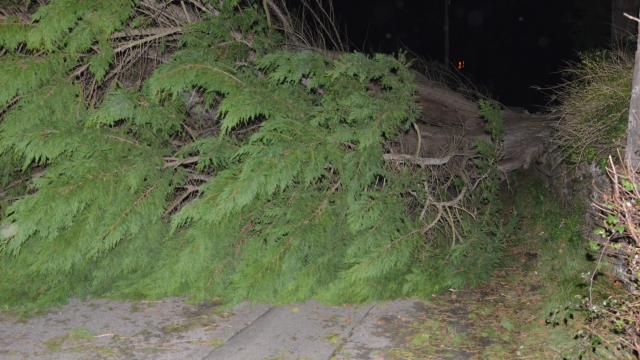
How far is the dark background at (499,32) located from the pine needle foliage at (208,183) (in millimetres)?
10509

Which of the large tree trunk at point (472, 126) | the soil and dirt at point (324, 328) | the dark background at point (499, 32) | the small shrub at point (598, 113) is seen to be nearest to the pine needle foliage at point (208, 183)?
the soil and dirt at point (324, 328)

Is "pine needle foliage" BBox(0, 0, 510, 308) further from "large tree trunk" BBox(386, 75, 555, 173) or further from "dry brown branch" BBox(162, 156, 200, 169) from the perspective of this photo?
"large tree trunk" BBox(386, 75, 555, 173)

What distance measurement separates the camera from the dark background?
55.4 ft

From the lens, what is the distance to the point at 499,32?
27719 mm

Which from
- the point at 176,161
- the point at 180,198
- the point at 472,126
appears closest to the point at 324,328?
the point at 180,198

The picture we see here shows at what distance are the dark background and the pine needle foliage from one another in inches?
414

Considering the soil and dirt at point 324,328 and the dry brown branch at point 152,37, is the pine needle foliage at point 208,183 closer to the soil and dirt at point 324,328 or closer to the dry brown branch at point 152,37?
the soil and dirt at point 324,328

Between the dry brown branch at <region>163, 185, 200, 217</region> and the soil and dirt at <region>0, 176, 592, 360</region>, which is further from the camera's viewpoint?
the dry brown branch at <region>163, 185, 200, 217</region>

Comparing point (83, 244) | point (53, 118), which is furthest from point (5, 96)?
point (83, 244)

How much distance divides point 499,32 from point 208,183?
81.0 ft

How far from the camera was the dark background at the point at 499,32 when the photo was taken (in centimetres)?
1689

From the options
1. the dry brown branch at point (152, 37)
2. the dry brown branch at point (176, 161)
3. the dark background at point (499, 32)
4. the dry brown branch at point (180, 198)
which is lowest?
→ the dry brown branch at point (180, 198)

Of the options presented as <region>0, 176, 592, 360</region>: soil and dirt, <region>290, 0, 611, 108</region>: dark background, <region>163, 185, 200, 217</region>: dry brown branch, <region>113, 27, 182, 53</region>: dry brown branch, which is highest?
<region>290, 0, 611, 108</region>: dark background

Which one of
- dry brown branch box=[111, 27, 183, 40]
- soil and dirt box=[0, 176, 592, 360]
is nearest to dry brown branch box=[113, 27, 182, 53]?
dry brown branch box=[111, 27, 183, 40]
